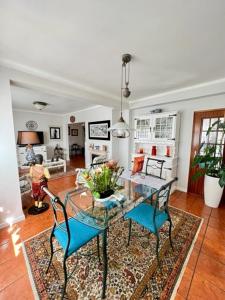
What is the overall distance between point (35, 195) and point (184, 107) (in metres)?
3.80

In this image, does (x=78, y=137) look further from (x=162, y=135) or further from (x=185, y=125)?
(x=185, y=125)

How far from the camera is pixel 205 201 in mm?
2861

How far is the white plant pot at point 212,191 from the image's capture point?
8.75 feet

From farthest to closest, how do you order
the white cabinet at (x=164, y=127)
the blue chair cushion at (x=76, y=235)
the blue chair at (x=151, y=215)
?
the white cabinet at (x=164, y=127) < the blue chair at (x=151, y=215) < the blue chair cushion at (x=76, y=235)

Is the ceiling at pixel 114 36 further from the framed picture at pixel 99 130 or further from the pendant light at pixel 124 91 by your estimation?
the framed picture at pixel 99 130

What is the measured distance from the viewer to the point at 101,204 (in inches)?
67.3

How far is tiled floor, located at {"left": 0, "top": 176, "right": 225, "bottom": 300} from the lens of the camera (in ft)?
4.25

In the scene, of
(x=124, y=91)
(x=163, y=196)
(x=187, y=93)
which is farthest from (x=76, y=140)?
(x=163, y=196)

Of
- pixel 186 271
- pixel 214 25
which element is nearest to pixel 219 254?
pixel 186 271

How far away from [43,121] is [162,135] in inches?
219

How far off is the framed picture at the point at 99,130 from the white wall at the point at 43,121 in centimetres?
245

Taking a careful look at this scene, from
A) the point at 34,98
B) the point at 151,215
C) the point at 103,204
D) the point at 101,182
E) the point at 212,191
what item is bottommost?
the point at 212,191

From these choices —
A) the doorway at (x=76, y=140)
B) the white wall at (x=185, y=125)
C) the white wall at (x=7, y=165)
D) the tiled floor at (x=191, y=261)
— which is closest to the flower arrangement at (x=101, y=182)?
the tiled floor at (x=191, y=261)

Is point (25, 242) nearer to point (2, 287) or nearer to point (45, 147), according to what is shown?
point (2, 287)
